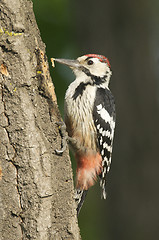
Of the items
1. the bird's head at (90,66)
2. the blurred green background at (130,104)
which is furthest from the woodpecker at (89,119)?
the blurred green background at (130,104)

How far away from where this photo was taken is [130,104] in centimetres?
592

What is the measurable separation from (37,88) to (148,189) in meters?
3.61

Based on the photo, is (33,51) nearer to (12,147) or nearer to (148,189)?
(12,147)

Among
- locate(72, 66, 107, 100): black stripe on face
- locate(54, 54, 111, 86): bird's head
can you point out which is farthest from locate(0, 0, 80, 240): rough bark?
locate(54, 54, 111, 86): bird's head

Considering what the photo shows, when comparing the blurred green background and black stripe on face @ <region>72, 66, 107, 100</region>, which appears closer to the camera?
black stripe on face @ <region>72, 66, 107, 100</region>

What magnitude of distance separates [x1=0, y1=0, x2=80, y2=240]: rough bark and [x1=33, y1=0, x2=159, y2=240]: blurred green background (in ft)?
10.6

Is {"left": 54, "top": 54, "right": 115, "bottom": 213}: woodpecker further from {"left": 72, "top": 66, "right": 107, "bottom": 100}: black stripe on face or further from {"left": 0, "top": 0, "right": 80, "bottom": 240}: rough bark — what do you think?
{"left": 0, "top": 0, "right": 80, "bottom": 240}: rough bark

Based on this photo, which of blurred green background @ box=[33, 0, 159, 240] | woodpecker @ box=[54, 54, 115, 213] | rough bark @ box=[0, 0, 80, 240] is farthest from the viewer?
blurred green background @ box=[33, 0, 159, 240]

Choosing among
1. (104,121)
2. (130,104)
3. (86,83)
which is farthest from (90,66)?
(130,104)

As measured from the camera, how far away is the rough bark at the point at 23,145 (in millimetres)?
2561

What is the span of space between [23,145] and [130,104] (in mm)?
3591

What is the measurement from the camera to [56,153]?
2.81 meters

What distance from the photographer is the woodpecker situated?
4125 mm

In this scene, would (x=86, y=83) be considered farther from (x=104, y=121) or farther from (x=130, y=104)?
(x=130, y=104)
